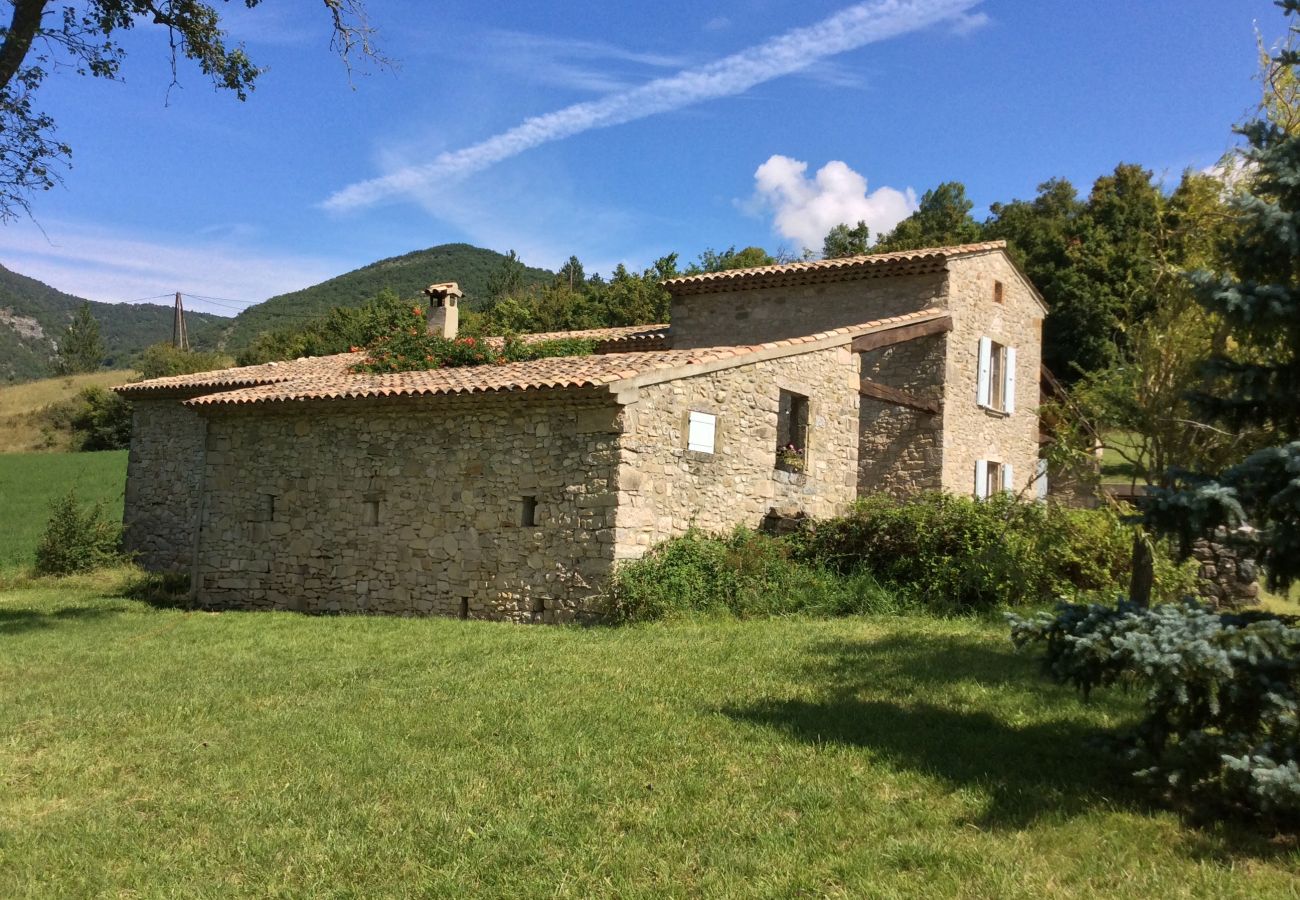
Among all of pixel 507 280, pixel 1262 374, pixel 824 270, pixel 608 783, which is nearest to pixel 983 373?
pixel 824 270

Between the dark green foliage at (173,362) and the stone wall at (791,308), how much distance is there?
100ft

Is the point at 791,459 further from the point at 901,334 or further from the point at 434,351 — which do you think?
the point at 434,351

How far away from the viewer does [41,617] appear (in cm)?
1265

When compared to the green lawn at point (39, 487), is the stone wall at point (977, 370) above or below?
above

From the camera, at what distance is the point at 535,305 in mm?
40875

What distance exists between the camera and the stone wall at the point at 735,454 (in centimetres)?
1043

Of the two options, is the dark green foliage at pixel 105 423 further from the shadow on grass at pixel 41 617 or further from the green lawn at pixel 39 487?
the shadow on grass at pixel 41 617


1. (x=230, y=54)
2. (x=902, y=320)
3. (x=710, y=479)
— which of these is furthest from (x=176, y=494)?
(x=902, y=320)

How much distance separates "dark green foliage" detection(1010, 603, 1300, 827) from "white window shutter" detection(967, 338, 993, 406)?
12.9 metres

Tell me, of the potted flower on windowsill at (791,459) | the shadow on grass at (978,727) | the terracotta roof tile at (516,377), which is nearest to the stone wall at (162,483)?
the terracotta roof tile at (516,377)

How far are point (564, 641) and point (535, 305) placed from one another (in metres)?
33.2

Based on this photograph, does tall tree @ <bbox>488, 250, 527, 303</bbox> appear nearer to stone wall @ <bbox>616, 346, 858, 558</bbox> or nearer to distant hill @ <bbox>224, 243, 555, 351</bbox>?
distant hill @ <bbox>224, 243, 555, 351</bbox>

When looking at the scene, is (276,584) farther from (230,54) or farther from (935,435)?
(935,435)

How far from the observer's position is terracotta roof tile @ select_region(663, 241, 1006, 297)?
15.7m
